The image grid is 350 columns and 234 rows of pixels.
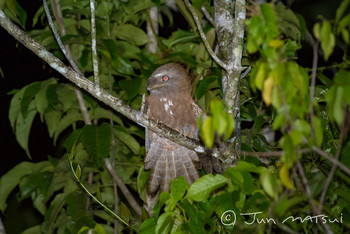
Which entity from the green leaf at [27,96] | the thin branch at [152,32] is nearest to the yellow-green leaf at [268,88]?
the green leaf at [27,96]

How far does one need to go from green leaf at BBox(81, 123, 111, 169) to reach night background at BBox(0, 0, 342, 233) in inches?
79.1

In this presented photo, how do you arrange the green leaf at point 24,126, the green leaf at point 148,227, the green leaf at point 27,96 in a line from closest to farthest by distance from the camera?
the green leaf at point 148,227, the green leaf at point 27,96, the green leaf at point 24,126

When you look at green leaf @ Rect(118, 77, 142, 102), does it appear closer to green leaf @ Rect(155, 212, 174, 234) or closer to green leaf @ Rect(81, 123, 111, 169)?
green leaf @ Rect(81, 123, 111, 169)

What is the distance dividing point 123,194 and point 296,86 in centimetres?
286

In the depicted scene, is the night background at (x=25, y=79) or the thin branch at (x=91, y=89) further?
the night background at (x=25, y=79)

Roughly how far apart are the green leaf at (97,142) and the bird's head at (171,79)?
680mm

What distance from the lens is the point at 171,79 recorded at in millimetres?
4348

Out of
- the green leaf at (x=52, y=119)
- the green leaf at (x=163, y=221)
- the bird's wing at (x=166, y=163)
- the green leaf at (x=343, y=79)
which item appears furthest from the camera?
the green leaf at (x=52, y=119)

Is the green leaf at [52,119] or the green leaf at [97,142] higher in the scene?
the green leaf at [97,142]

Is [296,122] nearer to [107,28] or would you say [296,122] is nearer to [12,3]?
[12,3]

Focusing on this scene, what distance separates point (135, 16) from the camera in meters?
4.71

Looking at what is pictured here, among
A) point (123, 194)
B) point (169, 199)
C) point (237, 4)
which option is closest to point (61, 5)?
point (123, 194)

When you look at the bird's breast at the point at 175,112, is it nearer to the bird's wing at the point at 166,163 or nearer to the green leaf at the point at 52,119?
the bird's wing at the point at 166,163

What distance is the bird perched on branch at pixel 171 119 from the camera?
411cm
